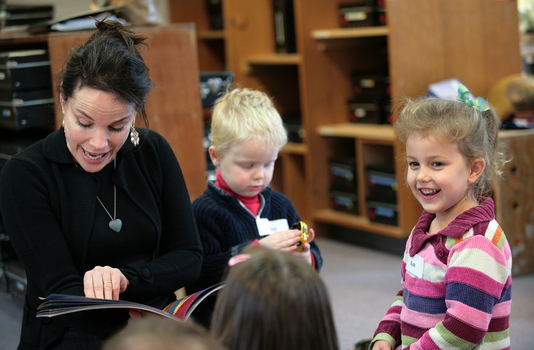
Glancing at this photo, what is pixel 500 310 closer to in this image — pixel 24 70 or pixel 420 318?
pixel 420 318

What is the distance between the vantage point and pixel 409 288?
1.29 meters

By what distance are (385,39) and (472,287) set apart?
2719mm

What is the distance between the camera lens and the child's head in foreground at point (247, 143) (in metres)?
1.61

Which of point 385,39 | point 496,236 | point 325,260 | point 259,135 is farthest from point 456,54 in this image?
point 496,236

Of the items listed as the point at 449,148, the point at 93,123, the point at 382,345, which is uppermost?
the point at 93,123

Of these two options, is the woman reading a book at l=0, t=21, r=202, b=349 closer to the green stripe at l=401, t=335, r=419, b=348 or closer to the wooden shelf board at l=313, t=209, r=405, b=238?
the green stripe at l=401, t=335, r=419, b=348

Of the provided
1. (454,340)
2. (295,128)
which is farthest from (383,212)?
(454,340)

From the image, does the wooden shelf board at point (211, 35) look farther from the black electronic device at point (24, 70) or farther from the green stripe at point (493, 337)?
the green stripe at point (493, 337)

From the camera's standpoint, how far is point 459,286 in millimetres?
1154

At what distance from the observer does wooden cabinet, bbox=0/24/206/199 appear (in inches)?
94.4

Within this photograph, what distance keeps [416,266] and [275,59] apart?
2.77m

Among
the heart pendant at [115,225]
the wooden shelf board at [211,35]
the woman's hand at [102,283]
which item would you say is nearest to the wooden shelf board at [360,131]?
the wooden shelf board at [211,35]

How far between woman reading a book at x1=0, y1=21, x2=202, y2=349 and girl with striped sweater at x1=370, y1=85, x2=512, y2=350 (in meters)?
0.55

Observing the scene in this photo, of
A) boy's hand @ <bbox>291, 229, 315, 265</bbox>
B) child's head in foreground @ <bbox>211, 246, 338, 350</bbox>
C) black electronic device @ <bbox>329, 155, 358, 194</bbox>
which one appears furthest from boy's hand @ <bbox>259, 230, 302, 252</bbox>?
black electronic device @ <bbox>329, 155, 358, 194</bbox>
